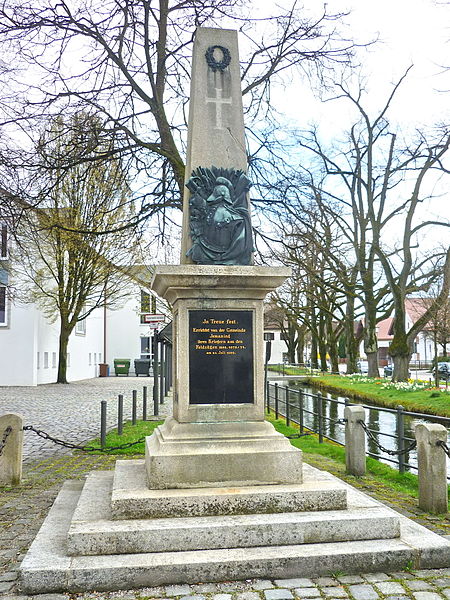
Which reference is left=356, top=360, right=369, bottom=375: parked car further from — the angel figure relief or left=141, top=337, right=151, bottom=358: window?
the angel figure relief

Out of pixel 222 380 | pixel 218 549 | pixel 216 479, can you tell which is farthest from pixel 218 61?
pixel 218 549

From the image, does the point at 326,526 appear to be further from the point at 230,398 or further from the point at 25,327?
the point at 25,327

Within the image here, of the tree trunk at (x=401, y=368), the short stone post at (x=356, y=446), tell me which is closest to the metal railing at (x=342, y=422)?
the short stone post at (x=356, y=446)

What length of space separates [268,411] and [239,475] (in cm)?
1212

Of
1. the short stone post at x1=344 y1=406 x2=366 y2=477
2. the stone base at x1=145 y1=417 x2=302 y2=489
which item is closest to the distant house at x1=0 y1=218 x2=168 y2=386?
the short stone post at x1=344 y1=406 x2=366 y2=477

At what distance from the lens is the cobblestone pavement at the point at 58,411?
12008 millimetres

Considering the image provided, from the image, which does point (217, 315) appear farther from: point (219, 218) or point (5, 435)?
point (5, 435)

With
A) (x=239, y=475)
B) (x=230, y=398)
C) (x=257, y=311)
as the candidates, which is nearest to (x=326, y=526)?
(x=239, y=475)

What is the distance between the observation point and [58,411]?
57.8 ft

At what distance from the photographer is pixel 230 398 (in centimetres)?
637

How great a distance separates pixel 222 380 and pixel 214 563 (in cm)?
203

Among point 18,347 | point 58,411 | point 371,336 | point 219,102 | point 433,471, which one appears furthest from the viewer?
point 371,336

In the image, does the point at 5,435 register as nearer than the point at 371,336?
Yes

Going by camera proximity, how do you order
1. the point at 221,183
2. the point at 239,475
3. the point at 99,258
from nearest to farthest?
1. the point at 239,475
2. the point at 221,183
3. the point at 99,258
